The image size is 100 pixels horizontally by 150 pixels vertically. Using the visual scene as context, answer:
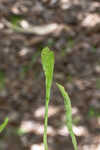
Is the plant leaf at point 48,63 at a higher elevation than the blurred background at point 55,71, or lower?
lower

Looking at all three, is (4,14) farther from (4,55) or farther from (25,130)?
(25,130)

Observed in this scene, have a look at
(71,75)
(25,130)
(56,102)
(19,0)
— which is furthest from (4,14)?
(25,130)

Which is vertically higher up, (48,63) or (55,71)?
(55,71)

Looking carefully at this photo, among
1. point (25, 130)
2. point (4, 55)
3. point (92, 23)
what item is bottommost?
point (25, 130)

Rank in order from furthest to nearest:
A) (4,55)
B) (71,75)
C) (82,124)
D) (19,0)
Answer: (19,0), (4,55), (71,75), (82,124)

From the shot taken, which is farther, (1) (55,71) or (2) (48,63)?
(1) (55,71)

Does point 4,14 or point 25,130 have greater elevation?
point 4,14

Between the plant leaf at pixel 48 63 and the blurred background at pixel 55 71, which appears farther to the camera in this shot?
the blurred background at pixel 55 71

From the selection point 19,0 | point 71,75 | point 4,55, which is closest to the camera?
point 71,75
